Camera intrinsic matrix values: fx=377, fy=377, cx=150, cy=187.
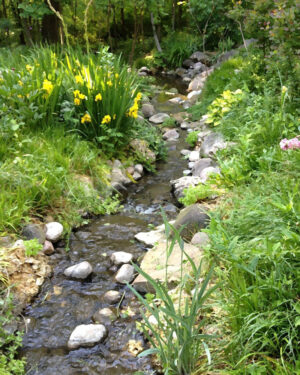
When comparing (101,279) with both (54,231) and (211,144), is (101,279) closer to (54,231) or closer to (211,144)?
(54,231)

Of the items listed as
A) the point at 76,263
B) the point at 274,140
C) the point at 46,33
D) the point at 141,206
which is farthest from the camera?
the point at 46,33

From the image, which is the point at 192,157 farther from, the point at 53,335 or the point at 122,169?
the point at 53,335

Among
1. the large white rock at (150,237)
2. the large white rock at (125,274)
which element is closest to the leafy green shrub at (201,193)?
the large white rock at (150,237)

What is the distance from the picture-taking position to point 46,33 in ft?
32.7

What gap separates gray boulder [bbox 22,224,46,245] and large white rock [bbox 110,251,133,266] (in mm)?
652

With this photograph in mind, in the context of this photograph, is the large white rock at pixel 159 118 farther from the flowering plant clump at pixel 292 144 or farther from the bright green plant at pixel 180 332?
the bright green plant at pixel 180 332

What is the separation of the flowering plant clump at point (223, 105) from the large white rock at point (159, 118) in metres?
1.53

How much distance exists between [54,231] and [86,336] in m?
1.26

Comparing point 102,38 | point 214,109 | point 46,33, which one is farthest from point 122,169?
point 102,38

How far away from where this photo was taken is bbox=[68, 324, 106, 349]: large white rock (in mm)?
2340

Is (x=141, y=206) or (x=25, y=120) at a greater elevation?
(x=25, y=120)

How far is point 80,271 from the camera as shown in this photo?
2.96m

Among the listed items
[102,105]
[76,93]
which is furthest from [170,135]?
[76,93]

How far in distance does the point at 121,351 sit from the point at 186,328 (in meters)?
0.72
